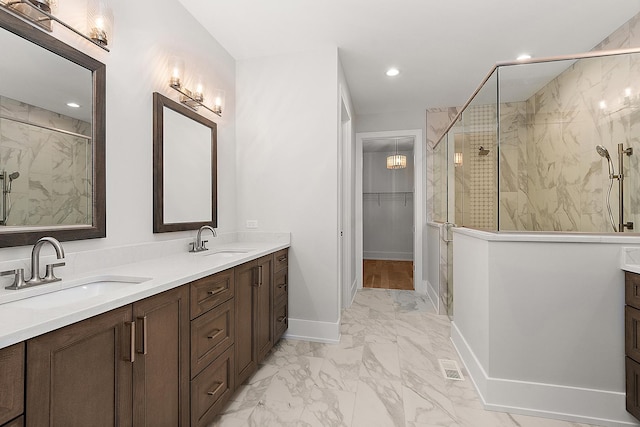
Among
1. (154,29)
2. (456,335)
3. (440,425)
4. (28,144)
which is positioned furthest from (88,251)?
(456,335)

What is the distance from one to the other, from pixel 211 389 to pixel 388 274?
4.29 meters

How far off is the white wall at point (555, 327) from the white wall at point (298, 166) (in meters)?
1.30

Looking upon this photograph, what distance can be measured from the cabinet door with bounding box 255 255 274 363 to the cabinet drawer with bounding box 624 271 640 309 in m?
2.16

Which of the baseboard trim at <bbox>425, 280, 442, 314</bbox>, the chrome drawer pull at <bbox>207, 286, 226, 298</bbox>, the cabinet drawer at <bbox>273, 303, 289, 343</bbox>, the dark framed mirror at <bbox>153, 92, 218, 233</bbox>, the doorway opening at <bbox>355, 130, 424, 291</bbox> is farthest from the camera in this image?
the doorway opening at <bbox>355, 130, 424, 291</bbox>

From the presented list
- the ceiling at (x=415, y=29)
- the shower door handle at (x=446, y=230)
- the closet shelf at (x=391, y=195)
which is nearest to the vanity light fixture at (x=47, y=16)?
the ceiling at (x=415, y=29)

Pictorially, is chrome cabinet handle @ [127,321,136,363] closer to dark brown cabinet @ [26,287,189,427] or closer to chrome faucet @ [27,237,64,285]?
dark brown cabinet @ [26,287,189,427]

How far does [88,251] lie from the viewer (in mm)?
1505

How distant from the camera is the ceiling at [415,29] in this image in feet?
7.18

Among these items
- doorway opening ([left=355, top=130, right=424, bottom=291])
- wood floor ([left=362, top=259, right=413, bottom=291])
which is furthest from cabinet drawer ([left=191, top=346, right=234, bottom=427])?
doorway opening ([left=355, top=130, right=424, bottom=291])

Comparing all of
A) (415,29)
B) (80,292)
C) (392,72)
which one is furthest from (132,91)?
(392,72)

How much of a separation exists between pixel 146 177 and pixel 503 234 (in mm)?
2223

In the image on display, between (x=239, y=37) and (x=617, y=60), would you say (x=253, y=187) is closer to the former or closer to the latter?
(x=239, y=37)

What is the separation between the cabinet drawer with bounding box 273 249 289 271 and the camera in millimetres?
2498

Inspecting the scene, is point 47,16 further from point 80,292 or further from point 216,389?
point 216,389
